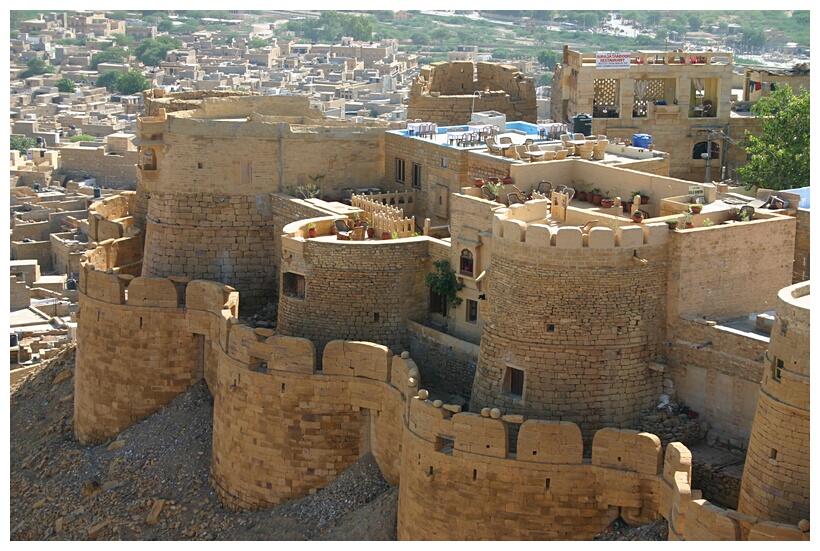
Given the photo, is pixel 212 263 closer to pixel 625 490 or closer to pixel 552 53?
pixel 625 490

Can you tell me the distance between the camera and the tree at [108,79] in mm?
169125

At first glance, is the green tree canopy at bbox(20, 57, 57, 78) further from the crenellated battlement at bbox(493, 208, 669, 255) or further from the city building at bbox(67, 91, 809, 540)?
the crenellated battlement at bbox(493, 208, 669, 255)

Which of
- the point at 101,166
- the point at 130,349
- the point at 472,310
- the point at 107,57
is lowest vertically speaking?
the point at 107,57

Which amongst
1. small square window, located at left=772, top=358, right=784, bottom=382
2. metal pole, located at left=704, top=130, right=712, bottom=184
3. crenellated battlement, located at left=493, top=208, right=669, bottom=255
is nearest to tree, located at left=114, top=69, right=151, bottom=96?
metal pole, located at left=704, top=130, right=712, bottom=184

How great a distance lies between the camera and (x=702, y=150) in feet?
159

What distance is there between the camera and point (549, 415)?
31.2 m

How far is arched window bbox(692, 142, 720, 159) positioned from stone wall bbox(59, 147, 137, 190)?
46.7m

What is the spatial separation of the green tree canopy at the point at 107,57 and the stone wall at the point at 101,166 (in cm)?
9509

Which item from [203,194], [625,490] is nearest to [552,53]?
[203,194]

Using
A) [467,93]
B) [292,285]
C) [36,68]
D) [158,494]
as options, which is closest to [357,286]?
[292,285]

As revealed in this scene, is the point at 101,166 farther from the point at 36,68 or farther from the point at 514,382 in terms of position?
the point at 36,68

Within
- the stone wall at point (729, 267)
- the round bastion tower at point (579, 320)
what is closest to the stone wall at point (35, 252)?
the round bastion tower at point (579, 320)

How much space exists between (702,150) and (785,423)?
22.2 meters

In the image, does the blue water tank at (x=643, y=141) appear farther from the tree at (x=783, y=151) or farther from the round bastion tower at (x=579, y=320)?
the round bastion tower at (x=579, y=320)
